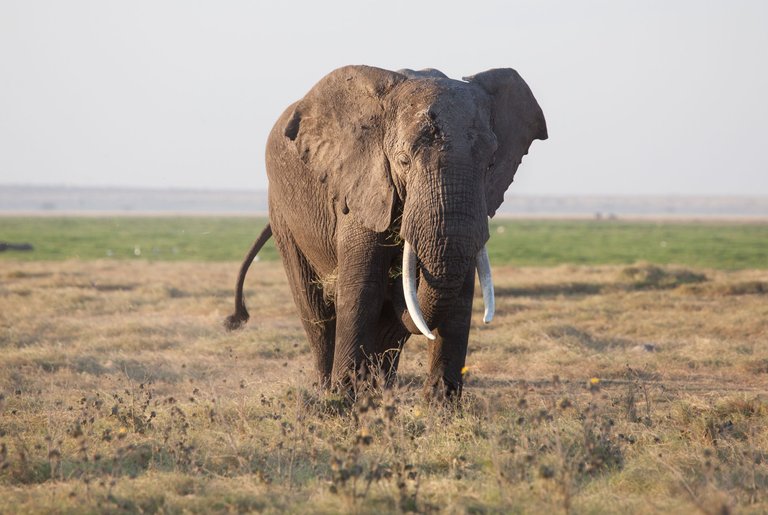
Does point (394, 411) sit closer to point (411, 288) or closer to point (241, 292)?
point (411, 288)

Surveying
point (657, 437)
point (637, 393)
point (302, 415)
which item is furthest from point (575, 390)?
point (302, 415)

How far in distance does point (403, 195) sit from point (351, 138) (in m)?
0.73

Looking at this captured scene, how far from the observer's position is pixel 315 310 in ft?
31.2

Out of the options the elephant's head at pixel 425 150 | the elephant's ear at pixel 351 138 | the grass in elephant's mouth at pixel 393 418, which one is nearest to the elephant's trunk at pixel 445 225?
the elephant's head at pixel 425 150

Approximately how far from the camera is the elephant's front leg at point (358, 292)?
7.62 meters

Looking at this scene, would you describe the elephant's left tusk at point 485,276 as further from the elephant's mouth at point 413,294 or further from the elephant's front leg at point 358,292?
the elephant's front leg at point 358,292

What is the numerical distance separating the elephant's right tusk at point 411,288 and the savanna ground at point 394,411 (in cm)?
65

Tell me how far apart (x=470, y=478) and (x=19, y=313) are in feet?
39.7

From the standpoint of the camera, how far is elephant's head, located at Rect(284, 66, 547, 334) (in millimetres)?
6973

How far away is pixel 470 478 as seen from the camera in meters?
6.25

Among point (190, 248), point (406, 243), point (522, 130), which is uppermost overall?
point (522, 130)

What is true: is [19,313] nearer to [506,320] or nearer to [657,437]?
[506,320]

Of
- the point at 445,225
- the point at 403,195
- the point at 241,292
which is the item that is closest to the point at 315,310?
the point at 241,292

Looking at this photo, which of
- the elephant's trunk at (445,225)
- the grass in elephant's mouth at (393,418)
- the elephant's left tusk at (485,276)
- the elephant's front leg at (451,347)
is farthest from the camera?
the elephant's front leg at (451,347)
